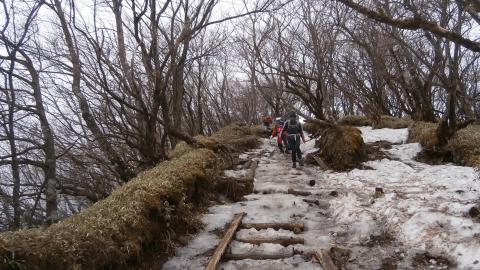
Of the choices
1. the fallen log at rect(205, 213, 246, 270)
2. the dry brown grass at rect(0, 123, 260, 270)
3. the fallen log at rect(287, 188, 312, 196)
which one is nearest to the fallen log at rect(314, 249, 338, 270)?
the fallen log at rect(205, 213, 246, 270)

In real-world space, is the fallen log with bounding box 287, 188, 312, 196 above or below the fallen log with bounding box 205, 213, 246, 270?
above

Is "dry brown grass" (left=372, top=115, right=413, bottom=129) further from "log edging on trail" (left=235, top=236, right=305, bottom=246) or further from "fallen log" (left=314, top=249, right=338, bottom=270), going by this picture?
"fallen log" (left=314, top=249, right=338, bottom=270)

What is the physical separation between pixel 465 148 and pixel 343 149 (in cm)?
323

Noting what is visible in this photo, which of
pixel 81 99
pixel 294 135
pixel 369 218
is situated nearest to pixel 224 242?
pixel 369 218

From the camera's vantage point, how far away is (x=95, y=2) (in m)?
10.3

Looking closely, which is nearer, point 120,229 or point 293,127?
point 120,229

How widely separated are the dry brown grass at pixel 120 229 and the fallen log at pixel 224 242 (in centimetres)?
77

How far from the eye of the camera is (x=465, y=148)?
35.0 feet

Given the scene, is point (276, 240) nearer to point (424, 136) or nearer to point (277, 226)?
point (277, 226)

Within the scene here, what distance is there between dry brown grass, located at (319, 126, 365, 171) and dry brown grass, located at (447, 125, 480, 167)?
247 centimetres

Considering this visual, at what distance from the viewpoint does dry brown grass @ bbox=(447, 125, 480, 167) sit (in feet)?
33.1

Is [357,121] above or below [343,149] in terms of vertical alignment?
above

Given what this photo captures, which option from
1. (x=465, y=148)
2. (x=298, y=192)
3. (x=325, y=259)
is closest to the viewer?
(x=325, y=259)

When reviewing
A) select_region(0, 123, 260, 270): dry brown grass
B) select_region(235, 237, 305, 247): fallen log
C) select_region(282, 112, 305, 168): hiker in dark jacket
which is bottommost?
select_region(235, 237, 305, 247): fallen log
